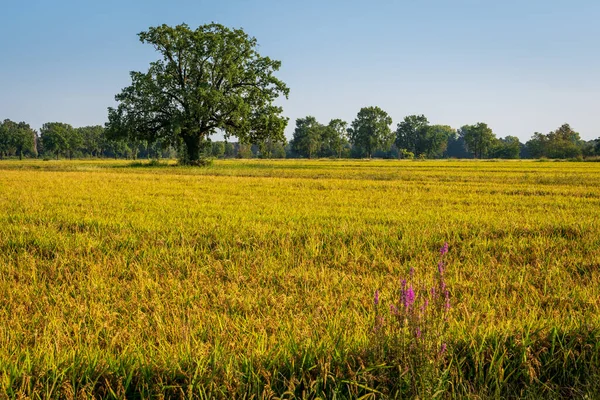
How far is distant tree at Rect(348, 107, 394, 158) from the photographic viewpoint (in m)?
133

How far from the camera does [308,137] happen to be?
448 feet

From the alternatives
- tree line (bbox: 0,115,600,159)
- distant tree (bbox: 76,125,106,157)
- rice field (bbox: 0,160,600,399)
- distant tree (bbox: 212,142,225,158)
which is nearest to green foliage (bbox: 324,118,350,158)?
tree line (bbox: 0,115,600,159)

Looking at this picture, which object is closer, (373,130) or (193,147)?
(193,147)

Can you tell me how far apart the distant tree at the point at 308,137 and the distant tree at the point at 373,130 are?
13.8 metres

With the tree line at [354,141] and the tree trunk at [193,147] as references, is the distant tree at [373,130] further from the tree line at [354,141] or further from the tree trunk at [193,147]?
the tree trunk at [193,147]

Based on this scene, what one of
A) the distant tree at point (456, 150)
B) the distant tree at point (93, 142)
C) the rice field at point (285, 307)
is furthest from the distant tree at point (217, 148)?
the rice field at point (285, 307)

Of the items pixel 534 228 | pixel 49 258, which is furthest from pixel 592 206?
pixel 49 258

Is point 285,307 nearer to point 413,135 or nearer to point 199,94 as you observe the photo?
point 199,94

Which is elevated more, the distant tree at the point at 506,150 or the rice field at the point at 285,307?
the distant tree at the point at 506,150

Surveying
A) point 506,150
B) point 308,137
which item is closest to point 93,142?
point 308,137

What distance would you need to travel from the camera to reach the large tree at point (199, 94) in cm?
3912

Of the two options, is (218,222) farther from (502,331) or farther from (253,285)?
(502,331)

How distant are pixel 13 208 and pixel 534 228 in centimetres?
1167

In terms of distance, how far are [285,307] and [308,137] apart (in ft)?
443
